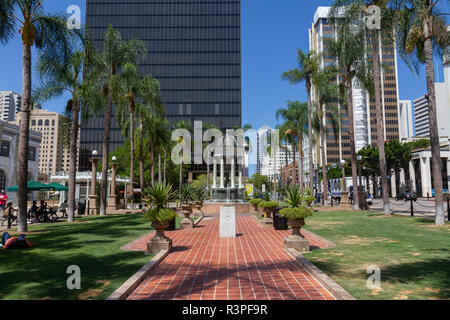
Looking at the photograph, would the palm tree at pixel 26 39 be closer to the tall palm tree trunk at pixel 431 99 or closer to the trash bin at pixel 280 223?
the trash bin at pixel 280 223

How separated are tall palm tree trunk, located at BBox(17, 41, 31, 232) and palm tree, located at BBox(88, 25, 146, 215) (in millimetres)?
7484

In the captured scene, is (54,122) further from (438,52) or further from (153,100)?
(438,52)

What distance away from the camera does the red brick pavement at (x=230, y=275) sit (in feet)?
17.7

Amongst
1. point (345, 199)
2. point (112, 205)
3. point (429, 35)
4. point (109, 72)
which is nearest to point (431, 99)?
point (429, 35)

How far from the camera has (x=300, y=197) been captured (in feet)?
32.4

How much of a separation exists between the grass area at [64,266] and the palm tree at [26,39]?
313cm

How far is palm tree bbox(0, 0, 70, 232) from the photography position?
13633mm

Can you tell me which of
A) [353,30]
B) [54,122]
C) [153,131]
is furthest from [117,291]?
[54,122]

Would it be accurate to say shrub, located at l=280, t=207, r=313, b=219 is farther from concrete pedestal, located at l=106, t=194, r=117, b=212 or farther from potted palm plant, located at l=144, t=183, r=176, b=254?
concrete pedestal, located at l=106, t=194, r=117, b=212

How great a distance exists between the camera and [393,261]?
7.50 meters

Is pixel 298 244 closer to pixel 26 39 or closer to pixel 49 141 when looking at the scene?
pixel 26 39

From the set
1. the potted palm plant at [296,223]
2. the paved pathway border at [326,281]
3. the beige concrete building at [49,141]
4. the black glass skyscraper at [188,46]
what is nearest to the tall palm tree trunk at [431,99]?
the potted palm plant at [296,223]

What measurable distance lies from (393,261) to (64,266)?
8003 mm

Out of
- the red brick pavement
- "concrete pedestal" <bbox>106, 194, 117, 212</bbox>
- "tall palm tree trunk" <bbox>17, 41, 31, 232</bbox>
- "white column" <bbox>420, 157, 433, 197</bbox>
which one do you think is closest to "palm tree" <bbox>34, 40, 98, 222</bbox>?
"tall palm tree trunk" <bbox>17, 41, 31, 232</bbox>
